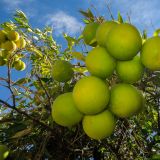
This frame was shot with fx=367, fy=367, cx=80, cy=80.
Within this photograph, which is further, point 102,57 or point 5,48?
point 5,48

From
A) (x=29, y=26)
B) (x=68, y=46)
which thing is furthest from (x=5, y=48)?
(x=29, y=26)

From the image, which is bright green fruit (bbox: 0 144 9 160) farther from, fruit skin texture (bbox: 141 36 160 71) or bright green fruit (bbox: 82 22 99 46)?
fruit skin texture (bbox: 141 36 160 71)

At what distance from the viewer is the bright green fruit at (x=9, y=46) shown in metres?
3.03

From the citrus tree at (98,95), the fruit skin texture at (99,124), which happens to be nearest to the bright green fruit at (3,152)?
the citrus tree at (98,95)

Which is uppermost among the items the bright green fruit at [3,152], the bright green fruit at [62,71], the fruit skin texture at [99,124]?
the bright green fruit at [62,71]

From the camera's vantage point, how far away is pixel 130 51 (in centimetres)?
183

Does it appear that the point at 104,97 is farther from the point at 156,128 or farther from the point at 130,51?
the point at 156,128

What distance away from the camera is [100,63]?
183 centimetres

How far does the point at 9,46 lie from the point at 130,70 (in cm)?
148

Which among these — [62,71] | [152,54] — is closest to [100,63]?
[152,54]

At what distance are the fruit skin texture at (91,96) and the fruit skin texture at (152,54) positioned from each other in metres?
0.25

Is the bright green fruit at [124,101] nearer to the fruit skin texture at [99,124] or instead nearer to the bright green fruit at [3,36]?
the fruit skin texture at [99,124]

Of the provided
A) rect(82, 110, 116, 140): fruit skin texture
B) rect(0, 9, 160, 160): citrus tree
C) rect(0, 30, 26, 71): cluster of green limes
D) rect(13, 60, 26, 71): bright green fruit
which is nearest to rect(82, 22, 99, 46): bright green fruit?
rect(0, 9, 160, 160): citrus tree

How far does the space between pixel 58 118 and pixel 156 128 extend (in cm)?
164
